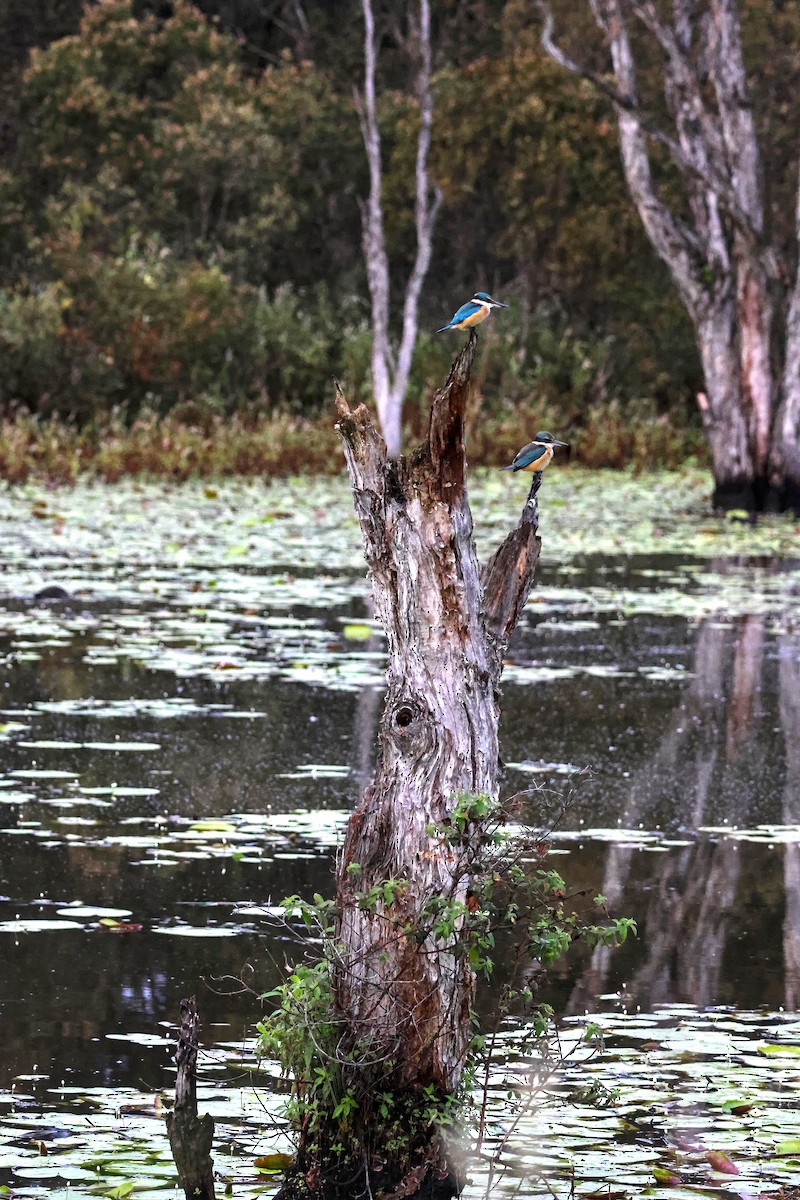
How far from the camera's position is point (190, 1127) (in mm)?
4242

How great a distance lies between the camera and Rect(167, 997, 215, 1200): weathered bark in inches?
164

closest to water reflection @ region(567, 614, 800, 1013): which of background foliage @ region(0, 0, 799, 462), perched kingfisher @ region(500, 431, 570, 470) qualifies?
perched kingfisher @ region(500, 431, 570, 470)

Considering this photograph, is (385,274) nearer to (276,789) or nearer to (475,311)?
(276,789)

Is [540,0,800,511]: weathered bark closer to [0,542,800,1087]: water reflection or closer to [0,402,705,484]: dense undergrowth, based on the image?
[0,402,705,484]: dense undergrowth

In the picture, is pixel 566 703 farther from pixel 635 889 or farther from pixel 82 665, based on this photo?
pixel 635 889

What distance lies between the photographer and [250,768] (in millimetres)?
→ 9453

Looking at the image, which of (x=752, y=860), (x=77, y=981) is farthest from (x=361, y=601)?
(x=77, y=981)

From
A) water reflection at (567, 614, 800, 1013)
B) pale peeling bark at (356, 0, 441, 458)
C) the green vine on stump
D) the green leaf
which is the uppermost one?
pale peeling bark at (356, 0, 441, 458)

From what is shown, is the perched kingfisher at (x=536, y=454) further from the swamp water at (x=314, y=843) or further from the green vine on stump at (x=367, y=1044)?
the green vine on stump at (x=367, y=1044)

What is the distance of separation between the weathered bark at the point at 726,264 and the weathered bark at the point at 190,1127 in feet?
64.6

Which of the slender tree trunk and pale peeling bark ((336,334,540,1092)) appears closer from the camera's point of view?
pale peeling bark ((336,334,540,1092))

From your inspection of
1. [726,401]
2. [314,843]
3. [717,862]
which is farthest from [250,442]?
[717,862]

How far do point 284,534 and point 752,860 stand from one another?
42.9 feet

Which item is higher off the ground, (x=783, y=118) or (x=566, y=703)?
(x=783, y=118)
